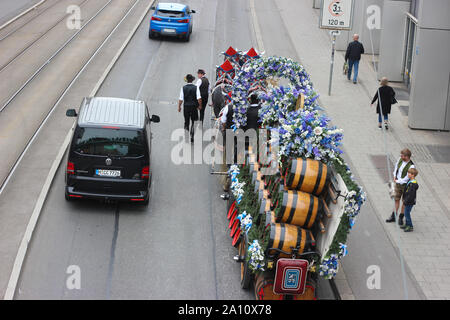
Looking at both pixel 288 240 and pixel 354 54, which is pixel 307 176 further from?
pixel 354 54

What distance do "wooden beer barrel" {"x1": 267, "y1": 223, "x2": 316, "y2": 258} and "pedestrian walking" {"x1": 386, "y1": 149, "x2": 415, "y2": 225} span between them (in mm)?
3833

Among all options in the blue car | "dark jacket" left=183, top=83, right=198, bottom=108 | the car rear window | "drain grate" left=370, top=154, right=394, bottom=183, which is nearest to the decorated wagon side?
"drain grate" left=370, top=154, right=394, bottom=183

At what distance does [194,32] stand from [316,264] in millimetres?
21287

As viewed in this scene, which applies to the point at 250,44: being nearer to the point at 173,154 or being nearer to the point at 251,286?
the point at 173,154

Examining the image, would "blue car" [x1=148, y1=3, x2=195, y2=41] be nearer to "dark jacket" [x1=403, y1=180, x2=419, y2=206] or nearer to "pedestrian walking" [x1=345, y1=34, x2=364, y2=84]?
"pedestrian walking" [x1=345, y1=34, x2=364, y2=84]

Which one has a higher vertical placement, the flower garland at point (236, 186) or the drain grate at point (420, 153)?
the flower garland at point (236, 186)

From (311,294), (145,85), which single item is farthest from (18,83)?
(311,294)

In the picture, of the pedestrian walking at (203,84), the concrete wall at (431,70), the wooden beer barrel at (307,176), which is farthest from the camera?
the concrete wall at (431,70)

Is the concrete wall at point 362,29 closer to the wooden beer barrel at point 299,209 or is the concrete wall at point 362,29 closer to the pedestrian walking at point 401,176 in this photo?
the pedestrian walking at point 401,176

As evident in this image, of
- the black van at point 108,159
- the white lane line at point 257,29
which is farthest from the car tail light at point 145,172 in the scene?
the white lane line at point 257,29

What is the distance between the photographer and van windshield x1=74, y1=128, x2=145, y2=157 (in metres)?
13.4

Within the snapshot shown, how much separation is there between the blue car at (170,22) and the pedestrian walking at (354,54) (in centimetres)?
724

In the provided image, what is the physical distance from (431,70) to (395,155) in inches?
127

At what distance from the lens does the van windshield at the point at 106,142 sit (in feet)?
44.1
